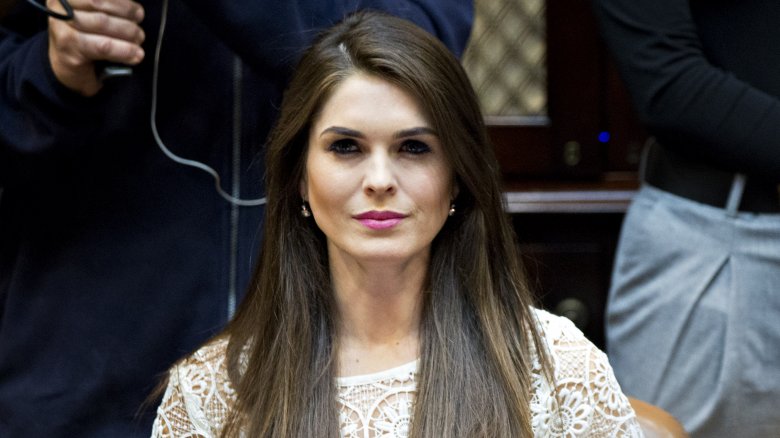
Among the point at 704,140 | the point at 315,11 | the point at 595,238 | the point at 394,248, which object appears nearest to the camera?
the point at 394,248

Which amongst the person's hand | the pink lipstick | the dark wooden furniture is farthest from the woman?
the dark wooden furniture

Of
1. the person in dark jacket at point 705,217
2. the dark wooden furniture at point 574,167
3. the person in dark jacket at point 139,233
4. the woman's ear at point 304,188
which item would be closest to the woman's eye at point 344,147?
the woman's ear at point 304,188

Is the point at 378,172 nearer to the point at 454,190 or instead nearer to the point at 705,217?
the point at 454,190

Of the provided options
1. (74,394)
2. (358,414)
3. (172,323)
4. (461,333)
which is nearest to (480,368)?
(461,333)

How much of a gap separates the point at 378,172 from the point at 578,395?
46 centimetres

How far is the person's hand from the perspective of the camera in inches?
76.3

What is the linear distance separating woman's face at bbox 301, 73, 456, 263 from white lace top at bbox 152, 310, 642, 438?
7.8 inches

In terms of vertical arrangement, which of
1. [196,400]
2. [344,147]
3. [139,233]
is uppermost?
[344,147]

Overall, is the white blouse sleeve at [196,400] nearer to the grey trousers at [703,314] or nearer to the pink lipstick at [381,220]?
the pink lipstick at [381,220]

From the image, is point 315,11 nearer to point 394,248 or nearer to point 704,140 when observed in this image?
point 394,248

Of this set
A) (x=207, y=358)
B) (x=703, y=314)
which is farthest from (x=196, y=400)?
(x=703, y=314)

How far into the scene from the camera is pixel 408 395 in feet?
6.37

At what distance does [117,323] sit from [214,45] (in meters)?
0.46

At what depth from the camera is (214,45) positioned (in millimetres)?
2150
